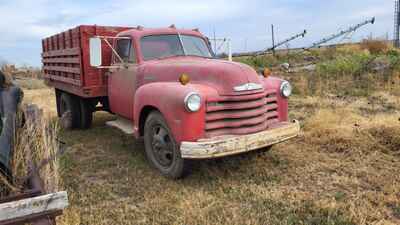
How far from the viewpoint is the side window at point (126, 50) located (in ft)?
19.2

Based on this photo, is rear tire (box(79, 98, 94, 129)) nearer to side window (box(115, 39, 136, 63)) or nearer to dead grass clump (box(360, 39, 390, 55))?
side window (box(115, 39, 136, 63))

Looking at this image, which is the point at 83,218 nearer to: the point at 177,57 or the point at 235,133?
the point at 235,133

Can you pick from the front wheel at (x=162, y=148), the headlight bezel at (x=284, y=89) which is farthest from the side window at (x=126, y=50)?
the headlight bezel at (x=284, y=89)

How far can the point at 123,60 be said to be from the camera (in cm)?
601

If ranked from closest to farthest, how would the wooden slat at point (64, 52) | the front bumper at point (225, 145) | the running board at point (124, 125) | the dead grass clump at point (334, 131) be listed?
the front bumper at point (225, 145) → the dead grass clump at point (334, 131) → the running board at point (124, 125) → the wooden slat at point (64, 52)

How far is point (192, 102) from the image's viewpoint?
4188 millimetres

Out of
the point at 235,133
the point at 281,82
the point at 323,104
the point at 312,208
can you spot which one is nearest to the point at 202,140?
the point at 235,133

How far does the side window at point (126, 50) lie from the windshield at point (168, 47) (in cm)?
22

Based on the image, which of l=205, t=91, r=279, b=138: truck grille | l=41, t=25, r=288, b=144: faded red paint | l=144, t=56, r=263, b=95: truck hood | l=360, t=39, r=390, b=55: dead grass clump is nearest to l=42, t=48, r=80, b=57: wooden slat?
l=41, t=25, r=288, b=144: faded red paint

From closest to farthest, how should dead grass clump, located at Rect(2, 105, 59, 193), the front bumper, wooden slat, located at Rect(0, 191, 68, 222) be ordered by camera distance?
1. wooden slat, located at Rect(0, 191, 68, 222)
2. dead grass clump, located at Rect(2, 105, 59, 193)
3. the front bumper

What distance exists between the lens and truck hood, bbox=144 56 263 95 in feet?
14.7

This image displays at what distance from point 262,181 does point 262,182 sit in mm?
32

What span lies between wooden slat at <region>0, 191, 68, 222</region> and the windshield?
3.42 metres

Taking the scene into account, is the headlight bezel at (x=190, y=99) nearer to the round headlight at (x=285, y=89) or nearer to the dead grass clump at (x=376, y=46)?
the round headlight at (x=285, y=89)
